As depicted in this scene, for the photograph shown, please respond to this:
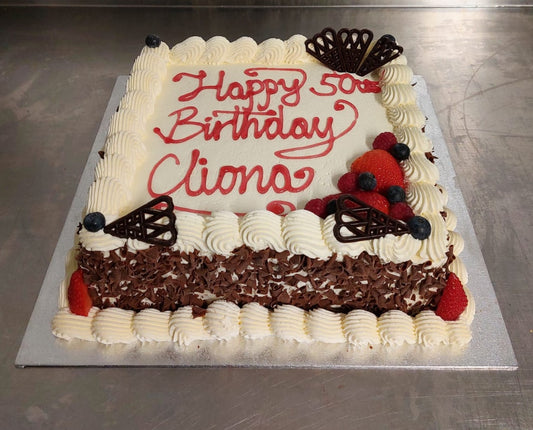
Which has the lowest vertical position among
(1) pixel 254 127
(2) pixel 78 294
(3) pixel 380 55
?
(2) pixel 78 294

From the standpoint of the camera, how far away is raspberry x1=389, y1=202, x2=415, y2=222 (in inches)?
95.2

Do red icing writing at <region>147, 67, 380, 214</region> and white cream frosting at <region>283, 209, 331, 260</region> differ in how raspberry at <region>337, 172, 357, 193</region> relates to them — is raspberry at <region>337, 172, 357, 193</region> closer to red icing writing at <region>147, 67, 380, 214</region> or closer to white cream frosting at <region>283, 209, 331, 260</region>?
red icing writing at <region>147, 67, 380, 214</region>

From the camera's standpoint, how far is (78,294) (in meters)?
2.59

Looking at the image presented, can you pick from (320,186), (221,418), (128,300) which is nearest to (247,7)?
(320,186)

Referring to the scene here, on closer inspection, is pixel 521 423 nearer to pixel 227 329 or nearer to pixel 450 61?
pixel 227 329

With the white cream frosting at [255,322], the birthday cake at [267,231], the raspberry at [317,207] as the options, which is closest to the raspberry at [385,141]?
the birthday cake at [267,231]

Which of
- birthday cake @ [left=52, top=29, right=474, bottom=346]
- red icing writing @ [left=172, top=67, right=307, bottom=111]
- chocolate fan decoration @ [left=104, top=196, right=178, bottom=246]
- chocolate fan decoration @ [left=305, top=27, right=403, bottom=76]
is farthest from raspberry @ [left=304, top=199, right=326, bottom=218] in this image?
chocolate fan decoration @ [left=305, top=27, right=403, bottom=76]

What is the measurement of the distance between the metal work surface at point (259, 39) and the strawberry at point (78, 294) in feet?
0.98

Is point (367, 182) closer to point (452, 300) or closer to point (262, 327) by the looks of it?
point (452, 300)

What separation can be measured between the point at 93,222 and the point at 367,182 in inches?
49.4

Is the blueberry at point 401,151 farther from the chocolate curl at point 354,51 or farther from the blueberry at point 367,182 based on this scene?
the chocolate curl at point 354,51

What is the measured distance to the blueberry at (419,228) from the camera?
231 centimetres

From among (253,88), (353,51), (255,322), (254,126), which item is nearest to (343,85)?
(353,51)

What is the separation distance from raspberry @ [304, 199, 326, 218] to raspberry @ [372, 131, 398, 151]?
0.56 meters
